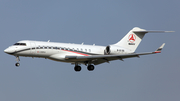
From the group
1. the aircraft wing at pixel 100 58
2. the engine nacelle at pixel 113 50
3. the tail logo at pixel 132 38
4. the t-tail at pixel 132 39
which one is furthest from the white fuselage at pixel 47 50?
→ the tail logo at pixel 132 38

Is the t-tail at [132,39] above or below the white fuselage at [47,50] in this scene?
above

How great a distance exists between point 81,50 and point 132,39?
7412 mm

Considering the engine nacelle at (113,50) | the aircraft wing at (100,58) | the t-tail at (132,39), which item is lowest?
the aircraft wing at (100,58)

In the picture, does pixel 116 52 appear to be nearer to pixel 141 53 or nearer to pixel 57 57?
pixel 141 53

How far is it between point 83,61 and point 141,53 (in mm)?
6638

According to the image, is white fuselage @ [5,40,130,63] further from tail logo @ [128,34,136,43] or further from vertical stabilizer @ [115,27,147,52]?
tail logo @ [128,34,136,43]

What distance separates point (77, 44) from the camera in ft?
118

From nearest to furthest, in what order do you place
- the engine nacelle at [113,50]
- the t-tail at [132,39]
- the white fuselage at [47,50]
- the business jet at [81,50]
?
the white fuselage at [47,50]
the business jet at [81,50]
the engine nacelle at [113,50]
the t-tail at [132,39]

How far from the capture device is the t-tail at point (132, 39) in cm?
3907

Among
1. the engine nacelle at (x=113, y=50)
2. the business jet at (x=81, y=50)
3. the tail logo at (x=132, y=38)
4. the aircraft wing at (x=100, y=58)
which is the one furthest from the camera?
the tail logo at (x=132, y=38)

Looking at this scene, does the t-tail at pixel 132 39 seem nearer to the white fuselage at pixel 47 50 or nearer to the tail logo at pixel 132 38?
the tail logo at pixel 132 38

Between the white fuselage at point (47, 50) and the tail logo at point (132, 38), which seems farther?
the tail logo at point (132, 38)

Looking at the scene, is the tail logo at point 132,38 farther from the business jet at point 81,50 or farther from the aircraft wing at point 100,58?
the aircraft wing at point 100,58

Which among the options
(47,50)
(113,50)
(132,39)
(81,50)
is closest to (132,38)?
(132,39)
